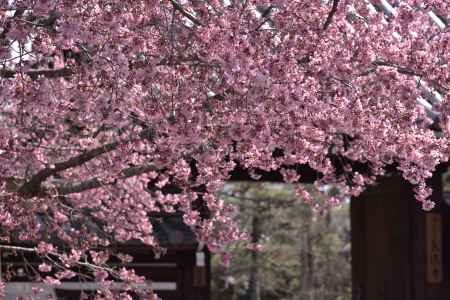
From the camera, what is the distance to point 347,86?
4.90 meters

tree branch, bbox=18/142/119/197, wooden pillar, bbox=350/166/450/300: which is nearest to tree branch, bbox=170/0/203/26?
tree branch, bbox=18/142/119/197

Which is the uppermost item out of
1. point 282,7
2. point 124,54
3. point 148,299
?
point 282,7

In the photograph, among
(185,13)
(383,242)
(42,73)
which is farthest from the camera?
(383,242)

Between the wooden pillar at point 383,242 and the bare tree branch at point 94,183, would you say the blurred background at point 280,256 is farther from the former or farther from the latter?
the bare tree branch at point 94,183

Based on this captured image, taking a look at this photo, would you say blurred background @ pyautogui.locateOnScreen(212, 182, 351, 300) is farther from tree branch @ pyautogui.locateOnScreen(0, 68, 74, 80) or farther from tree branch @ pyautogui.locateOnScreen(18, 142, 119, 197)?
tree branch @ pyautogui.locateOnScreen(0, 68, 74, 80)

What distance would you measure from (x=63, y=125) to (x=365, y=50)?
2918mm

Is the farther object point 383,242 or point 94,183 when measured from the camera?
point 383,242

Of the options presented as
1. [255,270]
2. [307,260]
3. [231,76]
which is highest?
[231,76]

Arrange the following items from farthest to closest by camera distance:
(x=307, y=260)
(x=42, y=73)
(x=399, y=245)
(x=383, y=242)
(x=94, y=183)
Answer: (x=307, y=260) < (x=383, y=242) < (x=399, y=245) < (x=94, y=183) < (x=42, y=73)

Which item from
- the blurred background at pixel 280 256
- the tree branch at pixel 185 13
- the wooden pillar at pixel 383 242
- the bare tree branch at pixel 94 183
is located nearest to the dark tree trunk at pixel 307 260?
the blurred background at pixel 280 256

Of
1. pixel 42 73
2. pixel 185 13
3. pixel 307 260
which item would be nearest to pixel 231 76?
pixel 185 13

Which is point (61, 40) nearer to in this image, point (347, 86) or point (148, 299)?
point (347, 86)

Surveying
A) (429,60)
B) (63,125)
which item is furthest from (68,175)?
(429,60)

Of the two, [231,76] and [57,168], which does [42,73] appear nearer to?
[57,168]
